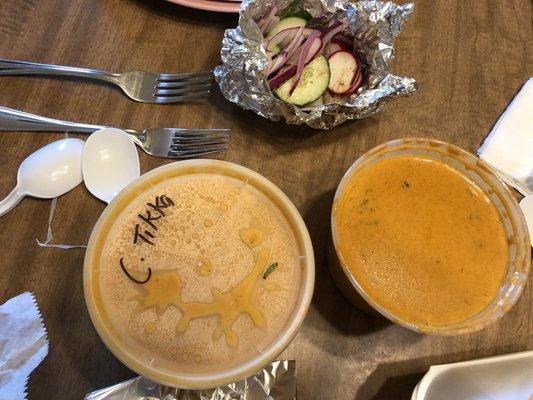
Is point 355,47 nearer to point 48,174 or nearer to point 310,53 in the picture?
point 310,53

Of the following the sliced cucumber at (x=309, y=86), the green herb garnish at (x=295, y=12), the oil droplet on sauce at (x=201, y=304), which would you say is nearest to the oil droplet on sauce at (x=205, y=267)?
the oil droplet on sauce at (x=201, y=304)

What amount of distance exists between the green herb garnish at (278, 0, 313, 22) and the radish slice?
13cm

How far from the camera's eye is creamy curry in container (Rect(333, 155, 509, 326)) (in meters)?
0.86

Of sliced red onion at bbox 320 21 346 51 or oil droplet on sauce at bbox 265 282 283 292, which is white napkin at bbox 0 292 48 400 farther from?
sliced red onion at bbox 320 21 346 51

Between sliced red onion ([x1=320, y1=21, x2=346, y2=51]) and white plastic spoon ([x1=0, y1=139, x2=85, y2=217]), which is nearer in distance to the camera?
white plastic spoon ([x1=0, y1=139, x2=85, y2=217])

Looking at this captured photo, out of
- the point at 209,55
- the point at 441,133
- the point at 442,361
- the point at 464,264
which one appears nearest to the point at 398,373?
the point at 442,361

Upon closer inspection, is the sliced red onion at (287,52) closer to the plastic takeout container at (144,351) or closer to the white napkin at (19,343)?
the plastic takeout container at (144,351)

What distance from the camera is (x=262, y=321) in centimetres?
80

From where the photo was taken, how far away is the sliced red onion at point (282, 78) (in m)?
1.05

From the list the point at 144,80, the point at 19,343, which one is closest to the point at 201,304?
the point at 19,343

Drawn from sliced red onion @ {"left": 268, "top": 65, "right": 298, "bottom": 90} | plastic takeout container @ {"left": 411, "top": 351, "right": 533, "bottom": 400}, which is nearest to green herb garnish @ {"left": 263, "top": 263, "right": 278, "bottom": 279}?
plastic takeout container @ {"left": 411, "top": 351, "right": 533, "bottom": 400}

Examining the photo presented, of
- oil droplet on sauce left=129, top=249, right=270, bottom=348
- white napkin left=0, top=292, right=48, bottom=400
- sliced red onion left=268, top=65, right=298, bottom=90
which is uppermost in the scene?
sliced red onion left=268, top=65, right=298, bottom=90

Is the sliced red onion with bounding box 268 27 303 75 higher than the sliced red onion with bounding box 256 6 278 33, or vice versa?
the sliced red onion with bounding box 256 6 278 33

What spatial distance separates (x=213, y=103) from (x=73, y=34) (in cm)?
43
